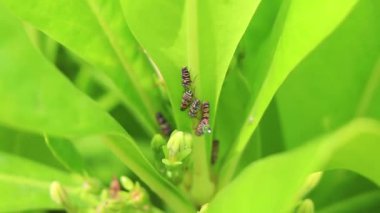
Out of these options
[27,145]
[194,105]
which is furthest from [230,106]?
[27,145]

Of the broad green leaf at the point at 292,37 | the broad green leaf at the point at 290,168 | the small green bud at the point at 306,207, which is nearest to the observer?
the broad green leaf at the point at 290,168

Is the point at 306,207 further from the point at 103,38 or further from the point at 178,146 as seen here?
the point at 103,38

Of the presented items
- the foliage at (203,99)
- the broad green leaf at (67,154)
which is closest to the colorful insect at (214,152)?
the foliage at (203,99)

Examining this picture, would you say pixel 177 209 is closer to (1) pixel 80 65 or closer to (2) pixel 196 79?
(2) pixel 196 79

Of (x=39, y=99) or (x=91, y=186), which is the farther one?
(x=91, y=186)

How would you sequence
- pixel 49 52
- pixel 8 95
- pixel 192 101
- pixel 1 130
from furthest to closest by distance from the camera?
pixel 49 52 < pixel 1 130 < pixel 192 101 < pixel 8 95

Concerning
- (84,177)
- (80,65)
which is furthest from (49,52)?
(84,177)

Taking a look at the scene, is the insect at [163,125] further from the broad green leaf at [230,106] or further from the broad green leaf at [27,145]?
the broad green leaf at [27,145]
